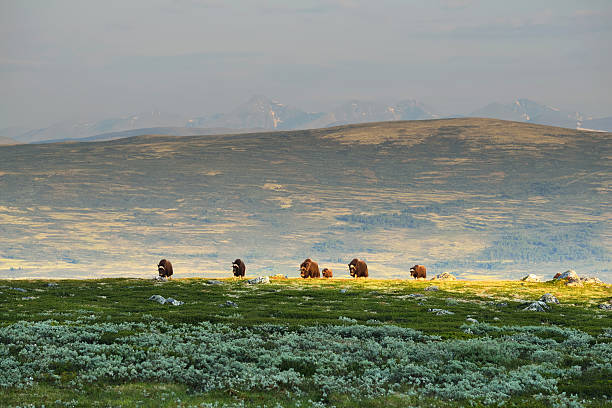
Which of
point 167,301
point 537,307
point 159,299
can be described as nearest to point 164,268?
point 159,299

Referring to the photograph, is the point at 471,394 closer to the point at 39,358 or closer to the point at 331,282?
the point at 39,358

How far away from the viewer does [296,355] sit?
26.2 metres

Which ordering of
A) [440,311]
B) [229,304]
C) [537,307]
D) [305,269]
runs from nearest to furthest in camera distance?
[440,311]
[229,304]
[537,307]
[305,269]

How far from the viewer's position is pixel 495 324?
3631 centimetres

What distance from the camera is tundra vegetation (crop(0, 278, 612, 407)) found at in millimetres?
21125

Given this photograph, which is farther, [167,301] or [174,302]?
[167,301]

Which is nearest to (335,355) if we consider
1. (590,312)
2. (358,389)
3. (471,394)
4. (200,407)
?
(358,389)

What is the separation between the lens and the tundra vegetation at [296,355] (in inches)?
832

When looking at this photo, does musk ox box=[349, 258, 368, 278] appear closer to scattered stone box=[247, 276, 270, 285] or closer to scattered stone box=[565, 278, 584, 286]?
scattered stone box=[247, 276, 270, 285]

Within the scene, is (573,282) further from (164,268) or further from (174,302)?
(164,268)

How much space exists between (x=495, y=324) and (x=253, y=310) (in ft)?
49.1

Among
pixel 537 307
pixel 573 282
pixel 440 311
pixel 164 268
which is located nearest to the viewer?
pixel 440 311

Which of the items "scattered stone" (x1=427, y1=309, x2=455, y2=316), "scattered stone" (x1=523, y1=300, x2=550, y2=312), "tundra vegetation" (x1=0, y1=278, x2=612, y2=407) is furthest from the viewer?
"scattered stone" (x1=523, y1=300, x2=550, y2=312)

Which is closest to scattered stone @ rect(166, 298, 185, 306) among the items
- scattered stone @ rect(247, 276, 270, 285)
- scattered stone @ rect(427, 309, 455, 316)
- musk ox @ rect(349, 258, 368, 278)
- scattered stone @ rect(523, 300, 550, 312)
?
scattered stone @ rect(427, 309, 455, 316)
